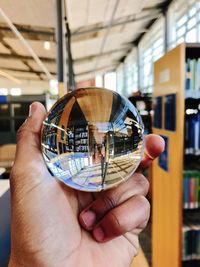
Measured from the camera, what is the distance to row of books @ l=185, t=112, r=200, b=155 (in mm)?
2186

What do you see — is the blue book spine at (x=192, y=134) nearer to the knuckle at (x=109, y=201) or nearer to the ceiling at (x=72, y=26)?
the knuckle at (x=109, y=201)

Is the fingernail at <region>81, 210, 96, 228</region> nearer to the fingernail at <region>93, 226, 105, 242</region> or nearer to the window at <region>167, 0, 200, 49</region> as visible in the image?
the fingernail at <region>93, 226, 105, 242</region>

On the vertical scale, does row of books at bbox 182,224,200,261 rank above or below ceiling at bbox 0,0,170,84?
below

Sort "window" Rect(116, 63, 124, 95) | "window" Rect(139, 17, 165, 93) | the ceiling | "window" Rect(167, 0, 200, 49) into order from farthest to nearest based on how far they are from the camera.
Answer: "window" Rect(116, 63, 124, 95), "window" Rect(139, 17, 165, 93), "window" Rect(167, 0, 200, 49), the ceiling

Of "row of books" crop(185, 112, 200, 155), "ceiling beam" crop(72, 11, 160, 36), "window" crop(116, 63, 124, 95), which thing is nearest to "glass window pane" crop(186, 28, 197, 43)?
"ceiling beam" crop(72, 11, 160, 36)

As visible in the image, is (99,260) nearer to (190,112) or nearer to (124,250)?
(124,250)

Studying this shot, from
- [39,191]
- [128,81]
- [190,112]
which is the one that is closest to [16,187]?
[39,191]

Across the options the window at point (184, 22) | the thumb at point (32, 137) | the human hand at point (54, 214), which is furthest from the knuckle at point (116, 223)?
the window at point (184, 22)

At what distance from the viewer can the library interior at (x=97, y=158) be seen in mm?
565

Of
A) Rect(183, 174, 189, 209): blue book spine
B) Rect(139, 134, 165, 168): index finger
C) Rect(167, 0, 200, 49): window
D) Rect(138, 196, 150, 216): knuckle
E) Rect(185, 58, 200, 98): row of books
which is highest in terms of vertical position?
Rect(167, 0, 200, 49): window

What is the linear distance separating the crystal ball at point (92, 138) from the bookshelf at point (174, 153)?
5.40 feet

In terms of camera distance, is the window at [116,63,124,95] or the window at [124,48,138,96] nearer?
the window at [124,48,138,96]

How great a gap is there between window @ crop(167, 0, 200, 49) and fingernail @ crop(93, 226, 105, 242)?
→ 4071 mm

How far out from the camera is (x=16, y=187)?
74 centimetres
